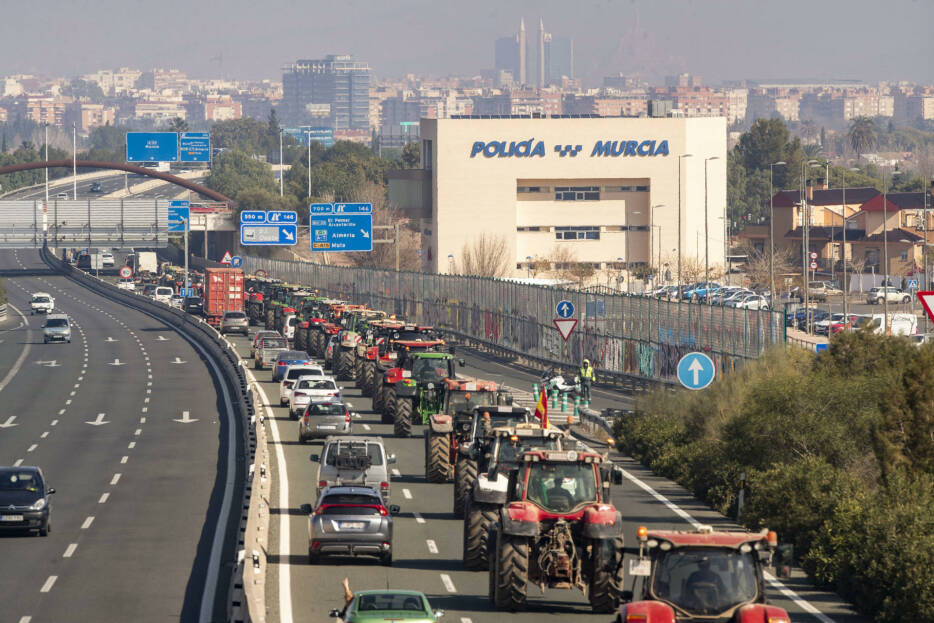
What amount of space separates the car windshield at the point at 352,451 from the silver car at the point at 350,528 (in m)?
5.55

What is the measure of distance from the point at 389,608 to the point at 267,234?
285 ft

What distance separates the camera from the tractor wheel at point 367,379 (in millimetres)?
53250

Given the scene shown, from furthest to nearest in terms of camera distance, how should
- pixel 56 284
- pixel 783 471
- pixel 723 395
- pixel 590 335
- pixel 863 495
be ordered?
pixel 56 284
pixel 590 335
pixel 723 395
pixel 783 471
pixel 863 495

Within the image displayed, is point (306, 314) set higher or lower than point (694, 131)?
lower

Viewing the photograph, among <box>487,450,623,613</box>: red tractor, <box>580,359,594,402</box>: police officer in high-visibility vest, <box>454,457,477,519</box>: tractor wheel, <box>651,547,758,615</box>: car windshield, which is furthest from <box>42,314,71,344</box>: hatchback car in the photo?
<box>651,547,758,615</box>: car windshield

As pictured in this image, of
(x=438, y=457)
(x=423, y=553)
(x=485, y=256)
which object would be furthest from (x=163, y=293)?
(x=423, y=553)

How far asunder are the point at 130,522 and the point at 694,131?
Answer: 4063 inches

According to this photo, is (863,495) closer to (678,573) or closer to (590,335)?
(678,573)

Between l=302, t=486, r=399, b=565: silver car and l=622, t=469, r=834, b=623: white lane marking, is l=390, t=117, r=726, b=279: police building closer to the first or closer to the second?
l=622, t=469, r=834, b=623: white lane marking

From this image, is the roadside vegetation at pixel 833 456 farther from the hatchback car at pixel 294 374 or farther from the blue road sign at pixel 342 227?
the blue road sign at pixel 342 227

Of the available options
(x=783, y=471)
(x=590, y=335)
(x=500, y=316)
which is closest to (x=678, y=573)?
(x=783, y=471)

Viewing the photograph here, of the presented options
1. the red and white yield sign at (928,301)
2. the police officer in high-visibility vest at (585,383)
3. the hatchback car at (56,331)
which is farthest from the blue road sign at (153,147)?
the red and white yield sign at (928,301)

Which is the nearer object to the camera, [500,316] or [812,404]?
[812,404]

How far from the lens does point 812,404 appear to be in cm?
2873
